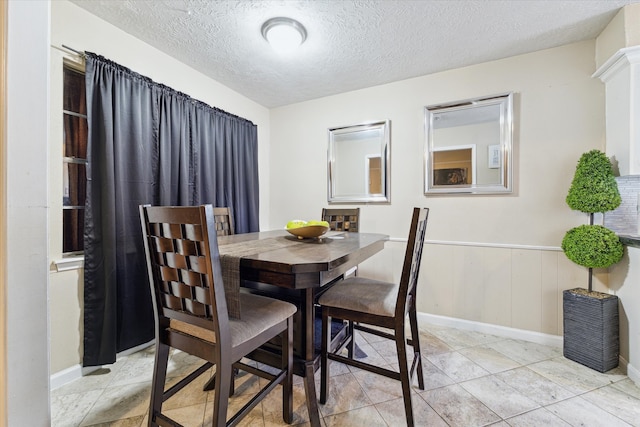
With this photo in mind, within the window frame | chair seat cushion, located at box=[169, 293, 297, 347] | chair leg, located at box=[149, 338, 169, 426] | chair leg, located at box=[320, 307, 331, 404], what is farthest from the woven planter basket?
the window frame

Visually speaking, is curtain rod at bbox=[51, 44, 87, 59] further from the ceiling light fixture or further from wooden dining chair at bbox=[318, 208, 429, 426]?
wooden dining chair at bbox=[318, 208, 429, 426]

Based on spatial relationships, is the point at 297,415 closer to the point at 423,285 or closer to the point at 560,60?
the point at 423,285

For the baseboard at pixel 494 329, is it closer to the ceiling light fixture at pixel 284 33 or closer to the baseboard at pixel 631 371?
the baseboard at pixel 631 371

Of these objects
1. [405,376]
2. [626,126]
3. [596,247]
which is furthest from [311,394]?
[626,126]

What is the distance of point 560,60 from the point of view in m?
2.16

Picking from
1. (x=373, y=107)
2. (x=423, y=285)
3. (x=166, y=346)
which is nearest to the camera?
(x=166, y=346)

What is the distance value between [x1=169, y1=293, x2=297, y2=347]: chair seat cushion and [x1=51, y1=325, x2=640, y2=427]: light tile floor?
0.62 meters

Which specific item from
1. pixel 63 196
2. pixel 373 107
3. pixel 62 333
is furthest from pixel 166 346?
pixel 373 107

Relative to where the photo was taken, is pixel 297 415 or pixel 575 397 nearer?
pixel 297 415

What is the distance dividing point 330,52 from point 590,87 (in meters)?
2.07

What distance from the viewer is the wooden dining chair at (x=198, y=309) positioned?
3.05 feet

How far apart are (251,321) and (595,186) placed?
7.79 feet

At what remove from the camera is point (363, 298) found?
1419 millimetres

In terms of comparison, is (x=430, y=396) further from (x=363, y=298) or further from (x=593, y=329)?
(x=593, y=329)
